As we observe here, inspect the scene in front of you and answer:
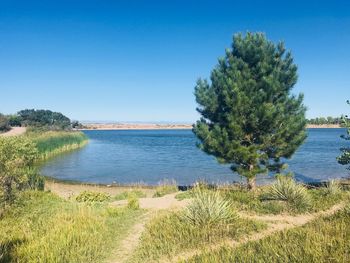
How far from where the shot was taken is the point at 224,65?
1883cm

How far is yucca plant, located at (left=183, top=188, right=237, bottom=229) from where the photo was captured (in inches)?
428

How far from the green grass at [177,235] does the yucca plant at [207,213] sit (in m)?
0.20

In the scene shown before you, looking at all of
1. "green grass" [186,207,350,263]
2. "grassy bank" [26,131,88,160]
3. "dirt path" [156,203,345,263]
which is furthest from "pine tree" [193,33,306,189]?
"grassy bank" [26,131,88,160]

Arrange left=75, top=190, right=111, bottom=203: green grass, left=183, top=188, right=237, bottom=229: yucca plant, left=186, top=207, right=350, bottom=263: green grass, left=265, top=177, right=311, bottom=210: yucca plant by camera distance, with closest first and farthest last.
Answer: left=186, top=207, right=350, bottom=263: green grass, left=183, top=188, right=237, bottom=229: yucca plant, left=265, top=177, right=311, bottom=210: yucca plant, left=75, top=190, right=111, bottom=203: green grass

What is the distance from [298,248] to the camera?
7.75m

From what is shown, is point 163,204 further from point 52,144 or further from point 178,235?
point 52,144

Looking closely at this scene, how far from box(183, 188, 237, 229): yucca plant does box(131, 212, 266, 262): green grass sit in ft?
0.64

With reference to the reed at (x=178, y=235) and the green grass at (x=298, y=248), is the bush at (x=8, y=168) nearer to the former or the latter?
the reed at (x=178, y=235)

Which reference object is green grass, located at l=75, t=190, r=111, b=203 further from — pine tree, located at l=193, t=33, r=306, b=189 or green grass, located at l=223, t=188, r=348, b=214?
green grass, located at l=223, t=188, r=348, b=214

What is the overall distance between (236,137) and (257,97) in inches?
86.7

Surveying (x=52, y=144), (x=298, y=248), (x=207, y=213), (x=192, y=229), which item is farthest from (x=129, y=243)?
(x=52, y=144)

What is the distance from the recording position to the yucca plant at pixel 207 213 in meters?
10.9

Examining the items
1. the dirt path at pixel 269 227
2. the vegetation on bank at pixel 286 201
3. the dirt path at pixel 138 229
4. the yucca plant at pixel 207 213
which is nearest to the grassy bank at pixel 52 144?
the dirt path at pixel 138 229

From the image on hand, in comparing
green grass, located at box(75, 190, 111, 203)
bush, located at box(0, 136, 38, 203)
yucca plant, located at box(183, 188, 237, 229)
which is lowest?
green grass, located at box(75, 190, 111, 203)
